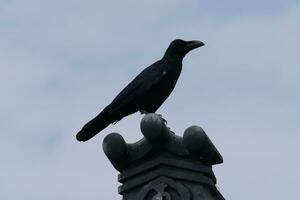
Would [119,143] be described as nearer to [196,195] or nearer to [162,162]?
[162,162]

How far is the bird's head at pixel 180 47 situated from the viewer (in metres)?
6.90

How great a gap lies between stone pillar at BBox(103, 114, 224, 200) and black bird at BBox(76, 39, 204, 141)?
6.71 ft

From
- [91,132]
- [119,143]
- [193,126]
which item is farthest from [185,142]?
[91,132]

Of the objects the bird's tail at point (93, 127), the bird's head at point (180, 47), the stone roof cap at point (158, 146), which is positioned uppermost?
the bird's head at point (180, 47)

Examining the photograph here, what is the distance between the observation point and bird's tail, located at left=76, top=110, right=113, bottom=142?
5.66 meters

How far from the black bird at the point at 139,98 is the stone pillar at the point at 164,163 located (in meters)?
2.05

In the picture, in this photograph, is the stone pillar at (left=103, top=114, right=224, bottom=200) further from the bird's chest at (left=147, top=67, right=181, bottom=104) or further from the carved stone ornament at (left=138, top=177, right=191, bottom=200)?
the bird's chest at (left=147, top=67, right=181, bottom=104)

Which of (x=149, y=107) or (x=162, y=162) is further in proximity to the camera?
(x=149, y=107)

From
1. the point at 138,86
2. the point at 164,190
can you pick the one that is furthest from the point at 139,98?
the point at 164,190

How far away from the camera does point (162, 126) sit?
3.50m

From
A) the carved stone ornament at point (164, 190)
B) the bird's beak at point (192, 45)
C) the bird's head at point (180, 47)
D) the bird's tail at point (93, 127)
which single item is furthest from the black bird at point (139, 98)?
the carved stone ornament at point (164, 190)

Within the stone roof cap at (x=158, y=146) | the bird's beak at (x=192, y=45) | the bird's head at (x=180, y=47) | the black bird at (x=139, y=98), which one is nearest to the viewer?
the stone roof cap at (x=158, y=146)

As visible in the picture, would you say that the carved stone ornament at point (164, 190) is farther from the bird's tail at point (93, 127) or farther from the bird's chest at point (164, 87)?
the bird's chest at point (164, 87)

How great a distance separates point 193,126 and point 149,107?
102 inches
